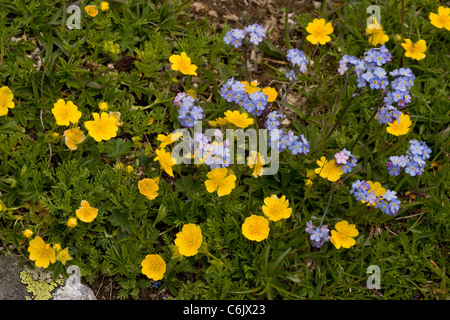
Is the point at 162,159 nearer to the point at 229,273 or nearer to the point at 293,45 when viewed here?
the point at 229,273

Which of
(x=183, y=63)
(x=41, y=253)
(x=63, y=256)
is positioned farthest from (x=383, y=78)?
(x=41, y=253)

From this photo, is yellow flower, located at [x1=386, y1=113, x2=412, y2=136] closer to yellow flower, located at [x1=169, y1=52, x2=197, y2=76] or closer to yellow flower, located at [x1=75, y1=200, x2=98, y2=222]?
yellow flower, located at [x1=169, y1=52, x2=197, y2=76]

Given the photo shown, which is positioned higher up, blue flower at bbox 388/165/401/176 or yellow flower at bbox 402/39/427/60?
yellow flower at bbox 402/39/427/60

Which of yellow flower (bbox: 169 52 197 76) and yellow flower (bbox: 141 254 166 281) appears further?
yellow flower (bbox: 169 52 197 76)

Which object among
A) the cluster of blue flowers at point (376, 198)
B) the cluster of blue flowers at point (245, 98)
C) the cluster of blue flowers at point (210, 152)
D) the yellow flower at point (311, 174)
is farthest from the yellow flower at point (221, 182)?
the cluster of blue flowers at point (376, 198)

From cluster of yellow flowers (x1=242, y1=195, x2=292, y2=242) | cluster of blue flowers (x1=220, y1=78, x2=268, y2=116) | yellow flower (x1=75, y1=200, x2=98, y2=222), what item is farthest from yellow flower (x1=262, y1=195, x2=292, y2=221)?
yellow flower (x1=75, y1=200, x2=98, y2=222)

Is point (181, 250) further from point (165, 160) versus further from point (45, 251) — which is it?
point (45, 251)

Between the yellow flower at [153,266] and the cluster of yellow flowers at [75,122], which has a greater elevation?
the cluster of yellow flowers at [75,122]

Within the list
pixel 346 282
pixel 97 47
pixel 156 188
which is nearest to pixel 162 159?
pixel 156 188

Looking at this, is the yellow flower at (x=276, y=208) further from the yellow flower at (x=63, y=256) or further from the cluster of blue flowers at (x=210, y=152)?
the yellow flower at (x=63, y=256)
